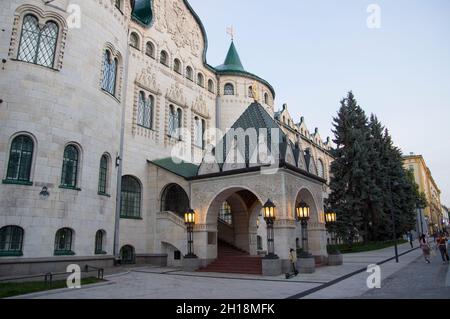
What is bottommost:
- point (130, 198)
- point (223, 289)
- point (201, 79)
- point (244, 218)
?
point (223, 289)

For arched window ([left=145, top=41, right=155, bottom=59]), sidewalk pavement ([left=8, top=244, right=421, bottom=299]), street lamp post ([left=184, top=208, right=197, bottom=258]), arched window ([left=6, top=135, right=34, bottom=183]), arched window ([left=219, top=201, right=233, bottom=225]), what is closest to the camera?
sidewalk pavement ([left=8, top=244, right=421, bottom=299])

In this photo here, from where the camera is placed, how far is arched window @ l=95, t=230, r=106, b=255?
19.1 metres

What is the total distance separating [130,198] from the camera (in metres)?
23.8

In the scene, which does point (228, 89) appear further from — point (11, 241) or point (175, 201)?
point (11, 241)

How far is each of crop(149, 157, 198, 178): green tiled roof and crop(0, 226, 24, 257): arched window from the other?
10186mm

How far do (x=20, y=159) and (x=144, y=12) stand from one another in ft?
57.5

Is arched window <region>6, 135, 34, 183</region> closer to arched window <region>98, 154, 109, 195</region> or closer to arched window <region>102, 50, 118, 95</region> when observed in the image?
arched window <region>98, 154, 109, 195</region>

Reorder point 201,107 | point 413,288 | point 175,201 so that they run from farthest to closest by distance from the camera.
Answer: point 201,107 < point 175,201 < point 413,288

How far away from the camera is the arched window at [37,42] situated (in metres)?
17.0

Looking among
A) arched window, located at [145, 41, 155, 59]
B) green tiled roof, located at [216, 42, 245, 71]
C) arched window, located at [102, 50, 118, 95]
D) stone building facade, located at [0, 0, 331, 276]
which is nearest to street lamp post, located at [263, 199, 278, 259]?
stone building facade, located at [0, 0, 331, 276]

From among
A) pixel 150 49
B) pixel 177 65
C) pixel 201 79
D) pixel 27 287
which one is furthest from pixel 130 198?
pixel 201 79

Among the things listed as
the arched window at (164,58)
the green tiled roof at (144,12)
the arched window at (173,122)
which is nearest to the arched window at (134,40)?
the green tiled roof at (144,12)

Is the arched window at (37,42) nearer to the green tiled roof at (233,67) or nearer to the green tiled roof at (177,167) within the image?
the green tiled roof at (177,167)
